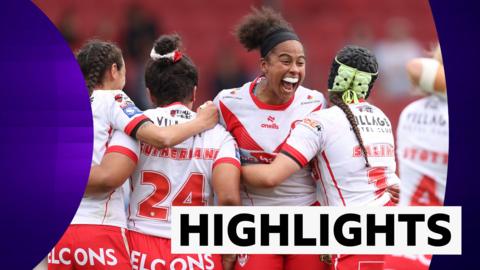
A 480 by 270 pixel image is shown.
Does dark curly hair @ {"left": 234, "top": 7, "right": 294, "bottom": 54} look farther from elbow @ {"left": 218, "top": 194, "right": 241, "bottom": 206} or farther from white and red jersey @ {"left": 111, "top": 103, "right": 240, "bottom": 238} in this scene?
elbow @ {"left": 218, "top": 194, "right": 241, "bottom": 206}

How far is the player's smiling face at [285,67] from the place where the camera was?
5621 mm

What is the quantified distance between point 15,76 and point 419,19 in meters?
12.2

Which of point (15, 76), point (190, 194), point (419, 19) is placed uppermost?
point (419, 19)

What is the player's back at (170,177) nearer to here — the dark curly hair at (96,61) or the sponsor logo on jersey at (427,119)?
the dark curly hair at (96,61)

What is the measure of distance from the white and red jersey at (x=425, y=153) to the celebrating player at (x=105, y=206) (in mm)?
2110

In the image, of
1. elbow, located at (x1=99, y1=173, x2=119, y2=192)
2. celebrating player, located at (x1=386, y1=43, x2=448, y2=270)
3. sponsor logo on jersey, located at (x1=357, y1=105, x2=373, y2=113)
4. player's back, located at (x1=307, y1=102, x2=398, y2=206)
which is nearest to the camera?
elbow, located at (x1=99, y1=173, x2=119, y2=192)

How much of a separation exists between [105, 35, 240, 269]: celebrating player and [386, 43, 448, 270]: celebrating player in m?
1.99

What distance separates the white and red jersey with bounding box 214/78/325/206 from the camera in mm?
5688

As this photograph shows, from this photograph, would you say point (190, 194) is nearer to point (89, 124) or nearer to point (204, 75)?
point (89, 124)

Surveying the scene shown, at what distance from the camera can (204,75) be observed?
48.1ft

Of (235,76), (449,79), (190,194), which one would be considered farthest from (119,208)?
(235,76)

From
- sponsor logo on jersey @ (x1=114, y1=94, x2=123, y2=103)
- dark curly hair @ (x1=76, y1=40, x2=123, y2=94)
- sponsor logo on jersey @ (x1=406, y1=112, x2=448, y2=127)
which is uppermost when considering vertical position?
sponsor logo on jersey @ (x1=406, y1=112, x2=448, y2=127)

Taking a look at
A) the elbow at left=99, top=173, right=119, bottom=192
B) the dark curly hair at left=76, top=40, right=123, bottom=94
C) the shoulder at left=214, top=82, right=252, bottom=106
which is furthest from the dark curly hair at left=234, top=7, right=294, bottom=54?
the elbow at left=99, top=173, right=119, bottom=192

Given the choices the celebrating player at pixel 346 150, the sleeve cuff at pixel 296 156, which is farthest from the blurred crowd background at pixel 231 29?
the sleeve cuff at pixel 296 156
